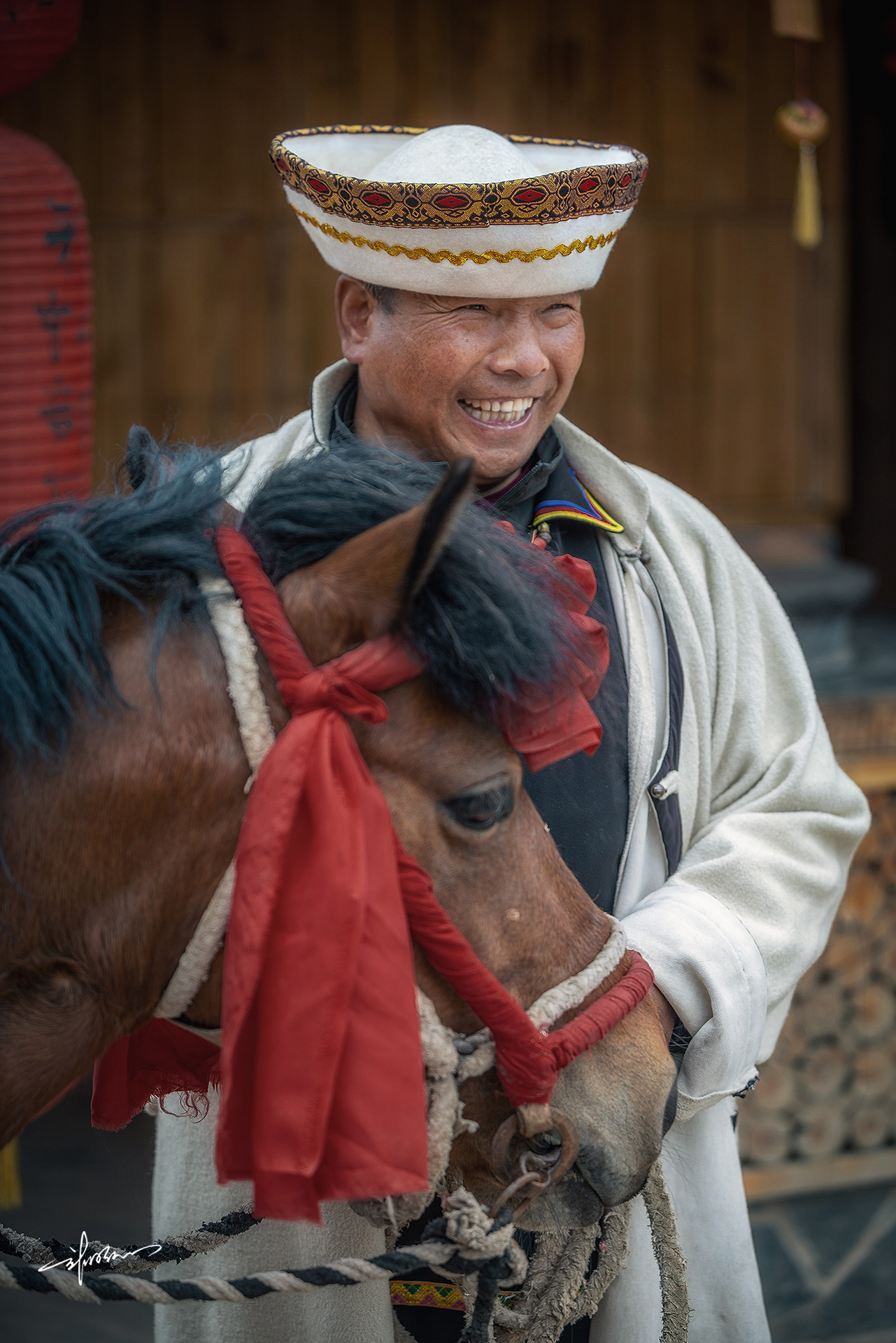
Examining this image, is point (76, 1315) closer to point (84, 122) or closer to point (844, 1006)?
point (844, 1006)

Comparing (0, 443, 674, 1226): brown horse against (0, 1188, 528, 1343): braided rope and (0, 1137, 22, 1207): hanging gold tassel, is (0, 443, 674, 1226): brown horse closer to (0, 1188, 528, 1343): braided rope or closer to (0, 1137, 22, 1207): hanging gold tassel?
(0, 1188, 528, 1343): braided rope

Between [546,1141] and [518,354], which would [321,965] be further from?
[518,354]

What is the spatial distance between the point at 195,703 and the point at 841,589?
3.05 meters

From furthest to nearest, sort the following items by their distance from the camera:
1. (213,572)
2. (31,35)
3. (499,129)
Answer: (499,129) → (31,35) → (213,572)

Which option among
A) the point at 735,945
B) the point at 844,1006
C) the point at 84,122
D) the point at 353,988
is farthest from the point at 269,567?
the point at 84,122

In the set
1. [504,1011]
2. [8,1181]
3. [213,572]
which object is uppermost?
[213,572]

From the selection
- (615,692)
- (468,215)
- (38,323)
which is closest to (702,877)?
(615,692)

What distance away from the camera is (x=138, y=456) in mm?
1185

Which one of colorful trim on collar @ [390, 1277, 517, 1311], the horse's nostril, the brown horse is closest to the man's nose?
the brown horse

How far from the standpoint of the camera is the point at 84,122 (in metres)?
3.57

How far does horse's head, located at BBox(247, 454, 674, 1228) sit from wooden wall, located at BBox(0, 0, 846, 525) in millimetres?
2780

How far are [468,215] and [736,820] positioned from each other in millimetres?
781

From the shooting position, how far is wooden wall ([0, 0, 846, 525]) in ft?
11.5

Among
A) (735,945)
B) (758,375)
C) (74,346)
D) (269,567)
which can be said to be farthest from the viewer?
(758,375)
